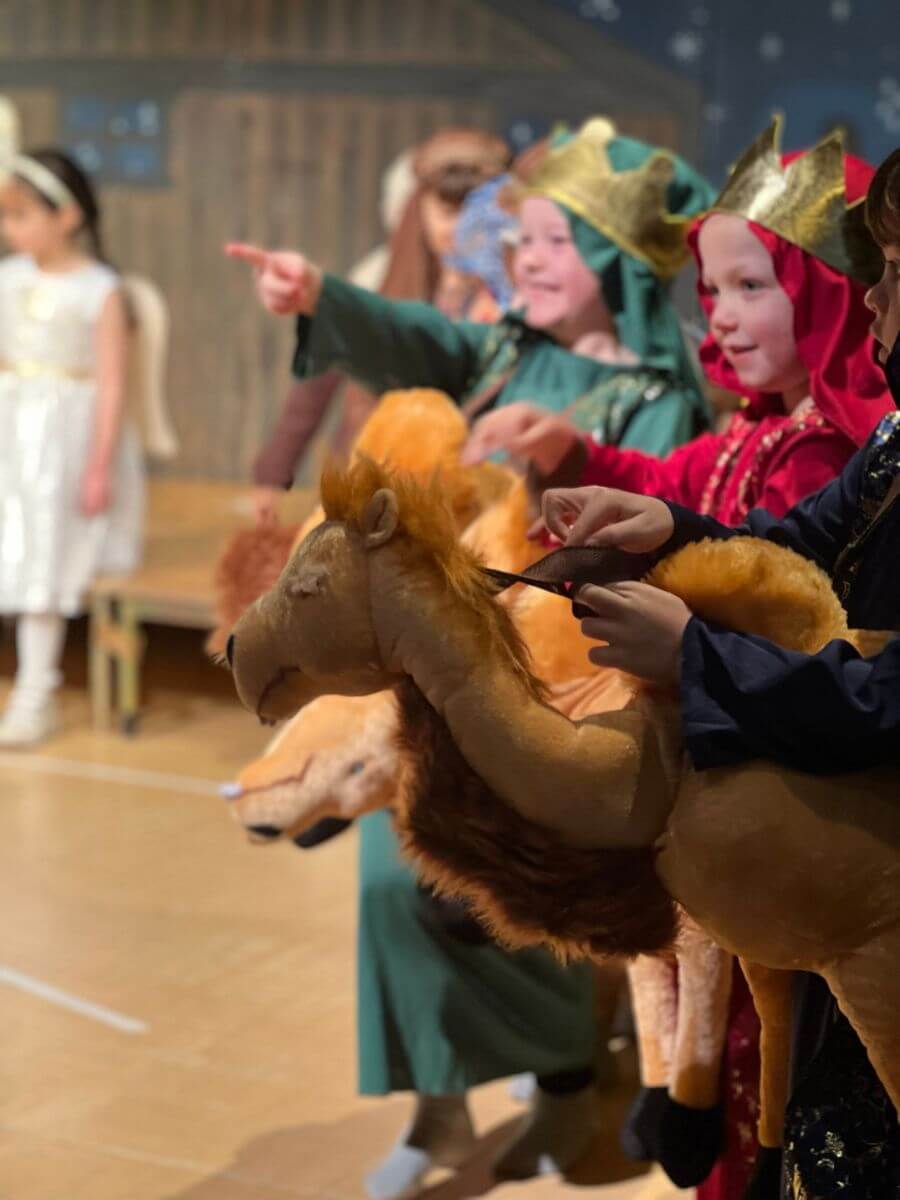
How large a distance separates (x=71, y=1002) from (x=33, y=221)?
273 cm

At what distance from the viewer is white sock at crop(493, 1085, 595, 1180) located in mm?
2832

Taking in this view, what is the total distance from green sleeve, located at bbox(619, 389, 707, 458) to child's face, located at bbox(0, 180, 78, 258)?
3.16 meters

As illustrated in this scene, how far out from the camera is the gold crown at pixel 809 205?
2.08 meters

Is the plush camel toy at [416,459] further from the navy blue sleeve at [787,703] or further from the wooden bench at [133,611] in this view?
the wooden bench at [133,611]

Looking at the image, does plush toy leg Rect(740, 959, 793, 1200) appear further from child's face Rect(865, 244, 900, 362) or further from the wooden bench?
the wooden bench

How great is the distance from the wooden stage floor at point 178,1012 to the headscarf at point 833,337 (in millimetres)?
1365

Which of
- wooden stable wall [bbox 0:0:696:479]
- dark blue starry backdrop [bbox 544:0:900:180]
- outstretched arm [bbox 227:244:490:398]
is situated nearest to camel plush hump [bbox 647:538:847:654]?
outstretched arm [bbox 227:244:490:398]

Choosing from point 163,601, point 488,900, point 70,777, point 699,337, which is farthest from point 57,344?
point 488,900

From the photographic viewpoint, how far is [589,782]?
1.45m

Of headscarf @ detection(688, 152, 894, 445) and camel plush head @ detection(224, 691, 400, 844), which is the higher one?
headscarf @ detection(688, 152, 894, 445)

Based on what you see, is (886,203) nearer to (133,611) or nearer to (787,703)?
(787,703)

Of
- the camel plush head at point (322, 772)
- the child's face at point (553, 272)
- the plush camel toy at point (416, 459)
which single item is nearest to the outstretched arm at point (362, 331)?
the child's face at point (553, 272)

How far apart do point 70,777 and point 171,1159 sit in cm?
233

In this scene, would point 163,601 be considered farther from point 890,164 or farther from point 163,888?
point 890,164
